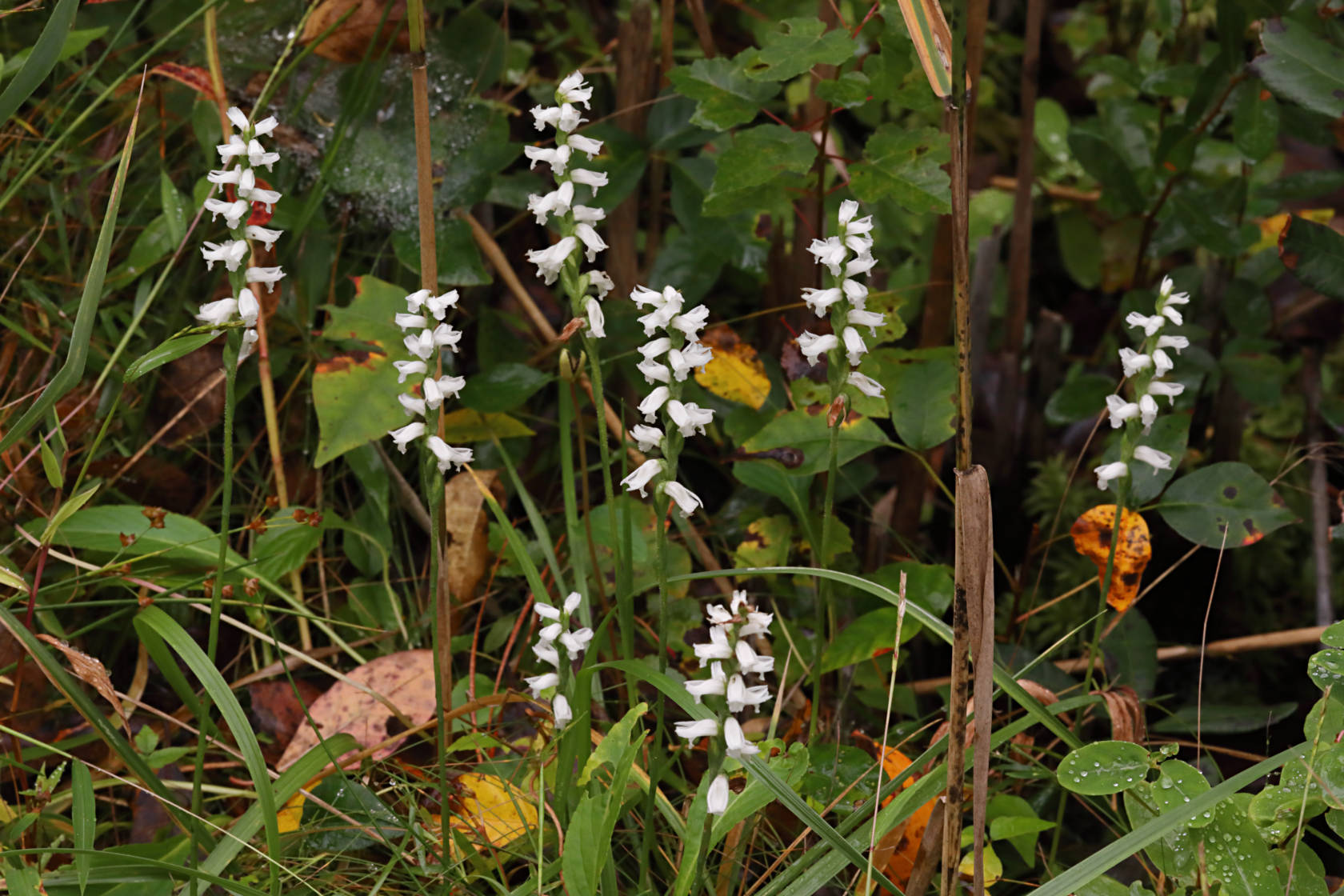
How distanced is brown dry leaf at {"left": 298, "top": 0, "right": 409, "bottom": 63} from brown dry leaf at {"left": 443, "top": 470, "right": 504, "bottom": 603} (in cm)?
70

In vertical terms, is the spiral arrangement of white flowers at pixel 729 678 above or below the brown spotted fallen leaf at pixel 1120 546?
above

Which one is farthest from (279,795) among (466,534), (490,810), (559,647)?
(466,534)

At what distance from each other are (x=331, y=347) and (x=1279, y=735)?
5.56ft

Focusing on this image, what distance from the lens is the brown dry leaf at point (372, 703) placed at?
58.0 inches

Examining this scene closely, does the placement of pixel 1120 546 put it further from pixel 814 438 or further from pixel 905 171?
pixel 905 171

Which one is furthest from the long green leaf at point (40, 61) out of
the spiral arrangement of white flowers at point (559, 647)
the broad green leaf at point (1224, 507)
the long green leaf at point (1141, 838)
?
the broad green leaf at point (1224, 507)

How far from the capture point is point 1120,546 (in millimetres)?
1443

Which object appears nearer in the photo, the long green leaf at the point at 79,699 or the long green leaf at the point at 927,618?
the long green leaf at the point at 79,699

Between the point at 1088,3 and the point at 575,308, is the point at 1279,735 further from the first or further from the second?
the point at 1088,3

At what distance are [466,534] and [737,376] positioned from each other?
492mm

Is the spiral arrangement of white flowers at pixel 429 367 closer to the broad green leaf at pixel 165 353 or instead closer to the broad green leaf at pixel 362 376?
the broad green leaf at pixel 165 353

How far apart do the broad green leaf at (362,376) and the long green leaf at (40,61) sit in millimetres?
582

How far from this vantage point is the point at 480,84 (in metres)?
1.97

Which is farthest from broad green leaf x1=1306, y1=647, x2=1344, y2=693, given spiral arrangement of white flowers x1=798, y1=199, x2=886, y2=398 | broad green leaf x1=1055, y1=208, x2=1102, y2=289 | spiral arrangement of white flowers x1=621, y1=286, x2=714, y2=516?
broad green leaf x1=1055, y1=208, x2=1102, y2=289
